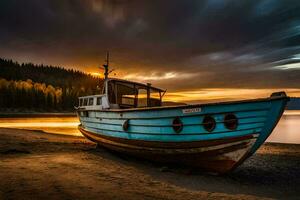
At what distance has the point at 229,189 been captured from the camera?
728 centimetres

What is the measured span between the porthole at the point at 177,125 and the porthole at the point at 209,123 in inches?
32.1

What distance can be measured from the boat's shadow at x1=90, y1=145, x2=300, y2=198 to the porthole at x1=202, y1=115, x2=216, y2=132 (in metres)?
1.72

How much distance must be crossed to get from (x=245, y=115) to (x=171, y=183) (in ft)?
10.2

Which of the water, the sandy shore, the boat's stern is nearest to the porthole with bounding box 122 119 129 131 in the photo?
the sandy shore

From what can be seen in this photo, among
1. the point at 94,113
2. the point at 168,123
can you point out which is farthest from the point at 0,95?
the point at 168,123

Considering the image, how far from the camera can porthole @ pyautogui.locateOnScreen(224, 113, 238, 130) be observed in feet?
25.2

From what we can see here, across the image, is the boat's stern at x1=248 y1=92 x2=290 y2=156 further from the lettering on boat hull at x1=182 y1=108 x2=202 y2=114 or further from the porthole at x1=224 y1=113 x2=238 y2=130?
the lettering on boat hull at x1=182 y1=108 x2=202 y2=114

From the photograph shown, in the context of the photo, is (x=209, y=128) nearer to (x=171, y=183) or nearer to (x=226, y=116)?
(x=226, y=116)

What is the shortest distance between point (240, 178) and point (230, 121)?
2.59 meters

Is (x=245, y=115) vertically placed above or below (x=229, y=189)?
above

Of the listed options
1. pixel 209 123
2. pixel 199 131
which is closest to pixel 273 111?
pixel 209 123

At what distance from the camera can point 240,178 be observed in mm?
8898

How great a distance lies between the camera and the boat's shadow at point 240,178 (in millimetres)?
7395

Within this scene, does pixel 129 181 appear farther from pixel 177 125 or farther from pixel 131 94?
pixel 131 94
